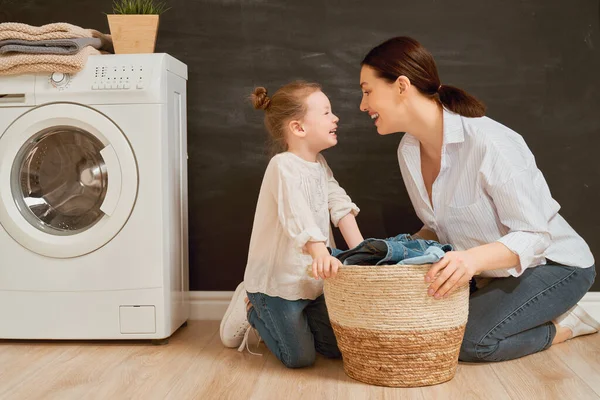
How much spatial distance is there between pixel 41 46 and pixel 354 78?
1058 millimetres

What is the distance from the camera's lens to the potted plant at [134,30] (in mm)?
2396

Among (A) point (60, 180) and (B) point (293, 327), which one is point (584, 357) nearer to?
(B) point (293, 327)

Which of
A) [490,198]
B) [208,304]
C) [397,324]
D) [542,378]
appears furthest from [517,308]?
[208,304]

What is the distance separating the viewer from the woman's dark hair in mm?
2043

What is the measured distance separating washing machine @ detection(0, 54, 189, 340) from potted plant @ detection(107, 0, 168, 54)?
117 millimetres

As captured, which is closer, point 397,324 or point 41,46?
point 397,324

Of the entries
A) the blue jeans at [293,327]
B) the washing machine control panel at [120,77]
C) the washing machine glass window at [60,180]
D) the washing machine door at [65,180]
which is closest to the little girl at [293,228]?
the blue jeans at [293,327]

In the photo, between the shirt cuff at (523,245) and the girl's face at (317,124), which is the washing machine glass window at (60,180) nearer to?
the girl's face at (317,124)

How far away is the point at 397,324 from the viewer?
5.95 feet

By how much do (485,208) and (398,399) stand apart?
0.59 metres

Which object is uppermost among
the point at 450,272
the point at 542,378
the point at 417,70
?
the point at 417,70

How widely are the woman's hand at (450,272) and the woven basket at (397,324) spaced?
0.03 metres

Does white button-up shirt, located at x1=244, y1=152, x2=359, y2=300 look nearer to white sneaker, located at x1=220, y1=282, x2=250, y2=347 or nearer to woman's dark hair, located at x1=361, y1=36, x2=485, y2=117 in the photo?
white sneaker, located at x1=220, y1=282, x2=250, y2=347

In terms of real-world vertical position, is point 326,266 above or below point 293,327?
above
